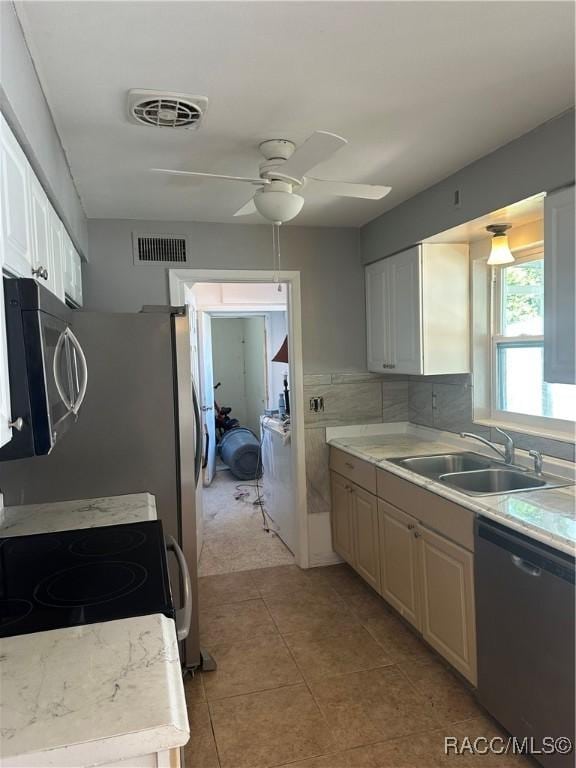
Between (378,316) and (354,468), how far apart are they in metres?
1.04

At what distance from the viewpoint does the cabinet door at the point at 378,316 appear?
3.35 m

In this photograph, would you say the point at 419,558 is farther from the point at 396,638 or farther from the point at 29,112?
the point at 29,112

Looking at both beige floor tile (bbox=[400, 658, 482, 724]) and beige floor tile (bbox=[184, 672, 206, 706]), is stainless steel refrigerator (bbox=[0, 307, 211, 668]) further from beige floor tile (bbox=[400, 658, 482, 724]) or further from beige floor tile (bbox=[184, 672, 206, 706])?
beige floor tile (bbox=[400, 658, 482, 724])

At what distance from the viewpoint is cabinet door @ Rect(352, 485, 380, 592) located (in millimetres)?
2951

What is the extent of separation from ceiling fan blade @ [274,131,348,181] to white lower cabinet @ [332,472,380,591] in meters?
1.83

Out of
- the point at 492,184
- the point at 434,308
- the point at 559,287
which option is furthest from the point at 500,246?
the point at 559,287

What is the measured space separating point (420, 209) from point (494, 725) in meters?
2.47

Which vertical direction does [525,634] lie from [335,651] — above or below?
above

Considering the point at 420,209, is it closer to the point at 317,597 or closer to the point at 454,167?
the point at 454,167

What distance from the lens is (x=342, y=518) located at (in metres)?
3.44

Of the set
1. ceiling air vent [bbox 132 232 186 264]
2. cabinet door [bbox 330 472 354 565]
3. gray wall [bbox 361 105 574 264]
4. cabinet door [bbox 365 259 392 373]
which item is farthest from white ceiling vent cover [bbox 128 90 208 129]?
cabinet door [bbox 330 472 354 565]

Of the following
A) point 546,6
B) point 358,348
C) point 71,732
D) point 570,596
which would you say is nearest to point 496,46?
point 546,6

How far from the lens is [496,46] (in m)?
1.49

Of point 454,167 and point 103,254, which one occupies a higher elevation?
point 454,167
